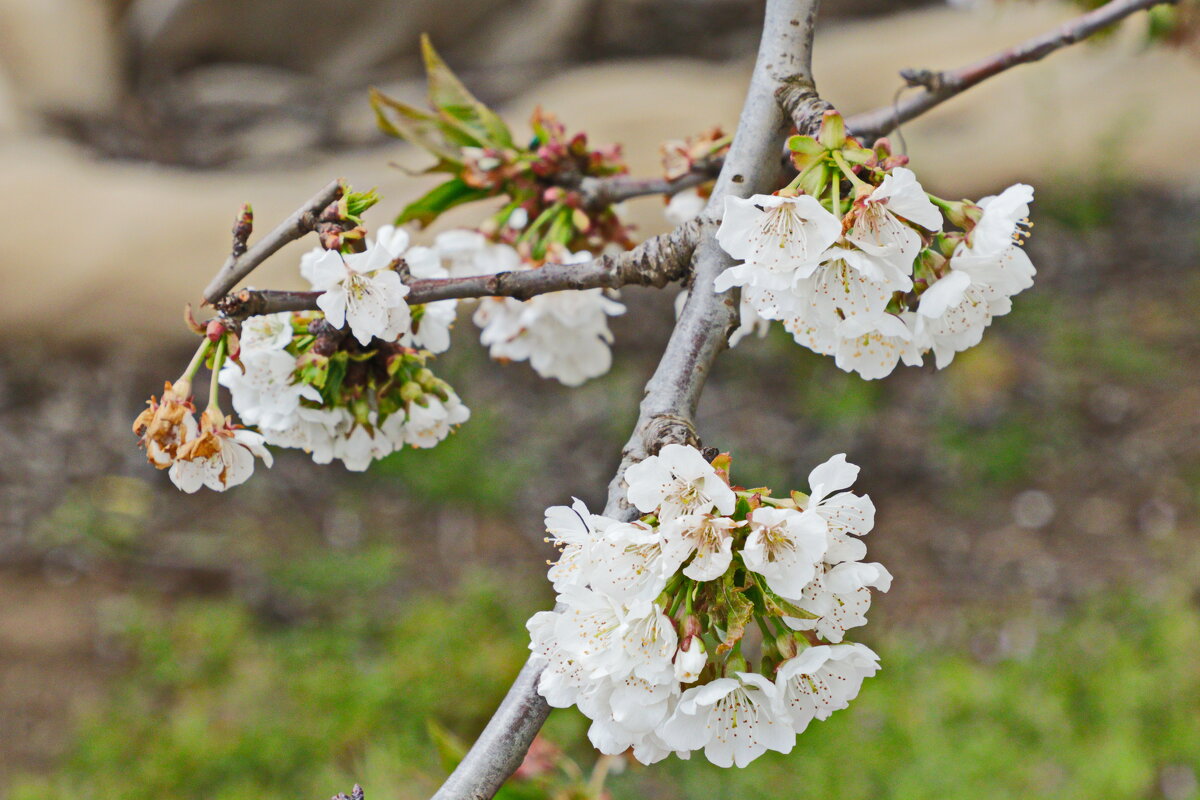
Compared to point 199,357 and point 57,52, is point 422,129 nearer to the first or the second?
point 199,357

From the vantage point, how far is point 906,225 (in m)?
0.71

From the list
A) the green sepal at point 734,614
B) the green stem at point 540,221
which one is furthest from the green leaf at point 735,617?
the green stem at point 540,221

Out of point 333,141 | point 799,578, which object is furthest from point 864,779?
point 333,141

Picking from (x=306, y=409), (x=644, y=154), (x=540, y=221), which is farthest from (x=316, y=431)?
(x=644, y=154)

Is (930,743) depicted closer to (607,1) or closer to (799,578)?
(799,578)

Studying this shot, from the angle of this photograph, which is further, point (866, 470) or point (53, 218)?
point (53, 218)

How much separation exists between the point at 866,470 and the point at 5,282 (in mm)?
3533

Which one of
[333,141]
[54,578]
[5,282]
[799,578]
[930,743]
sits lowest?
[54,578]

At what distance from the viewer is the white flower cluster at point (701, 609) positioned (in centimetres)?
60

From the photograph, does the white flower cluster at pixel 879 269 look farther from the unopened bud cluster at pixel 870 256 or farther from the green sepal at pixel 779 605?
the green sepal at pixel 779 605

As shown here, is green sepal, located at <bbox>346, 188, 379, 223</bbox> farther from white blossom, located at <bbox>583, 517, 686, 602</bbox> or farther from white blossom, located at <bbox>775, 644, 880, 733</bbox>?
white blossom, located at <bbox>775, 644, 880, 733</bbox>

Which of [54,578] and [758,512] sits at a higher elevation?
[758,512]

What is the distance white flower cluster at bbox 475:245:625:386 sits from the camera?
3.74 feet

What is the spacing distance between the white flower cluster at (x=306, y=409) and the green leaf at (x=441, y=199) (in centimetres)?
37
